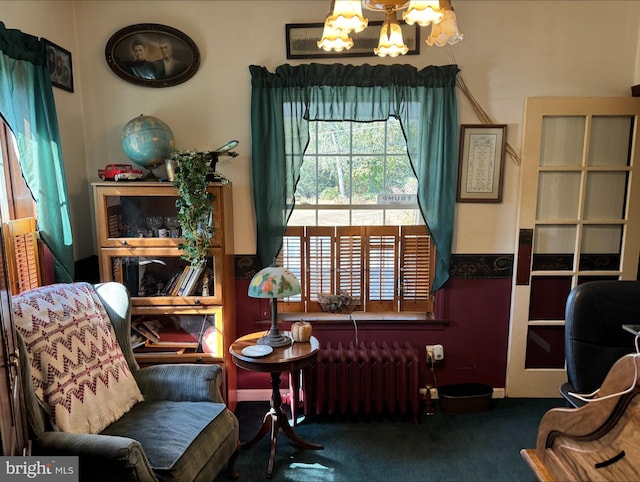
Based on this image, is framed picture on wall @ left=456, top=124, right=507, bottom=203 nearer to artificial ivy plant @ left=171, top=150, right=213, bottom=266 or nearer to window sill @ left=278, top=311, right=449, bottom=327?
window sill @ left=278, top=311, right=449, bottom=327

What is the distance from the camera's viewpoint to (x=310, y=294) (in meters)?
2.75

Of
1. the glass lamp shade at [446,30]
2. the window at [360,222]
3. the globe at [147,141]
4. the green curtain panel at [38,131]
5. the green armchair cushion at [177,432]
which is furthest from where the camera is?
the window at [360,222]

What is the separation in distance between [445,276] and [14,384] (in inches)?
88.0

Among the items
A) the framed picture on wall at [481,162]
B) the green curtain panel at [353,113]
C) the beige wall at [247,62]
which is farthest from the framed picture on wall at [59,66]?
the framed picture on wall at [481,162]

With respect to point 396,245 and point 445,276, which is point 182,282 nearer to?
point 396,245

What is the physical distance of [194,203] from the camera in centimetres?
222

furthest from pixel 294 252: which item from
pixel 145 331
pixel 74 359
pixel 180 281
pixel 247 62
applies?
pixel 74 359

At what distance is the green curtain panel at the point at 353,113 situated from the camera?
97.2 inches

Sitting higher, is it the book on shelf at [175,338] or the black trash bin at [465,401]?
the book on shelf at [175,338]

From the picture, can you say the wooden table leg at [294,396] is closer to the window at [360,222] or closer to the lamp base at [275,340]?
the lamp base at [275,340]

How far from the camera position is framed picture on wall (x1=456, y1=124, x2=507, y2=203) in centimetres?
256

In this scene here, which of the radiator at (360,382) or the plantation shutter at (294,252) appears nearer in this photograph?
the radiator at (360,382)

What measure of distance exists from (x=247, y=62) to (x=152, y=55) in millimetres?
577

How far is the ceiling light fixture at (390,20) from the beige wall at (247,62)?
128 cm
